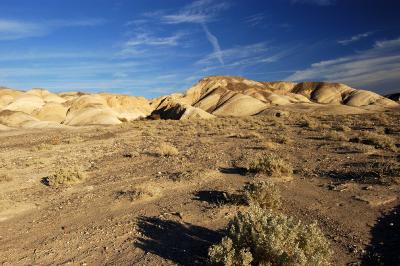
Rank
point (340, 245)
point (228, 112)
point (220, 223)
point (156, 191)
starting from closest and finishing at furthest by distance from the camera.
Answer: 1. point (340, 245)
2. point (220, 223)
3. point (156, 191)
4. point (228, 112)

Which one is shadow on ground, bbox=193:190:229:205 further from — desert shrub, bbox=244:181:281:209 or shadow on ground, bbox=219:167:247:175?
shadow on ground, bbox=219:167:247:175

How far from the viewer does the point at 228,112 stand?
7212cm

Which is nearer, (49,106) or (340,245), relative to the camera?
(340,245)

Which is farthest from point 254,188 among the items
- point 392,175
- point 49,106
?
point 49,106

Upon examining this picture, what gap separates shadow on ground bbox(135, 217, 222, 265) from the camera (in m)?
7.10

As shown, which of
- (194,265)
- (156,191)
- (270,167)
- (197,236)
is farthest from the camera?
(270,167)

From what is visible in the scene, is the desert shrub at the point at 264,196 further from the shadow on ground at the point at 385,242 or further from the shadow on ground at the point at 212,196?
the shadow on ground at the point at 385,242

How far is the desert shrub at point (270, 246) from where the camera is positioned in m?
6.07

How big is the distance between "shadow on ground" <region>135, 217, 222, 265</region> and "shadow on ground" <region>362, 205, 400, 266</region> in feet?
9.14

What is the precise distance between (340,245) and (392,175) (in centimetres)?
489

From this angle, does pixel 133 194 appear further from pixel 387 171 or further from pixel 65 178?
pixel 387 171

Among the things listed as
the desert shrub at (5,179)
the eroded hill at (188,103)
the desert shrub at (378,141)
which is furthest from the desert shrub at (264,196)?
the eroded hill at (188,103)

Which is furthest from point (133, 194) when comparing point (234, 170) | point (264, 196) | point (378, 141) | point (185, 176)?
point (378, 141)

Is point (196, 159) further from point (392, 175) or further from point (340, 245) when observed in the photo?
point (340, 245)
